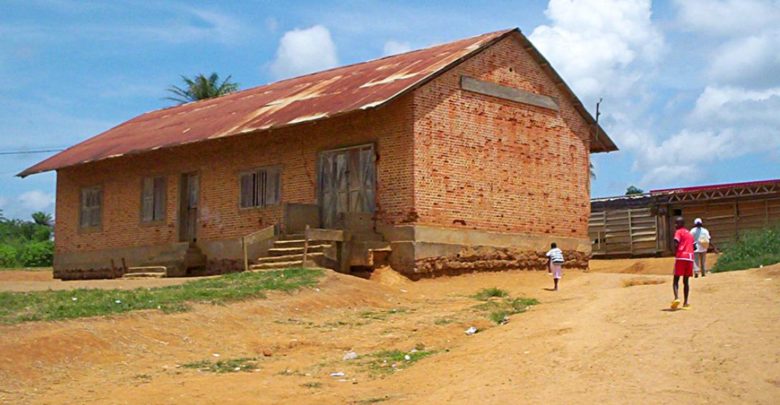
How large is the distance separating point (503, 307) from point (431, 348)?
368cm

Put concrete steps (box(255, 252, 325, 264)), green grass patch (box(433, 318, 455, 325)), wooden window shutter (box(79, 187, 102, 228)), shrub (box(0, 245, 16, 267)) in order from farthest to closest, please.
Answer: shrub (box(0, 245, 16, 267))
wooden window shutter (box(79, 187, 102, 228))
concrete steps (box(255, 252, 325, 264))
green grass patch (box(433, 318, 455, 325))

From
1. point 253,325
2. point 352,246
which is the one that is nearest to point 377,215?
point 352,246

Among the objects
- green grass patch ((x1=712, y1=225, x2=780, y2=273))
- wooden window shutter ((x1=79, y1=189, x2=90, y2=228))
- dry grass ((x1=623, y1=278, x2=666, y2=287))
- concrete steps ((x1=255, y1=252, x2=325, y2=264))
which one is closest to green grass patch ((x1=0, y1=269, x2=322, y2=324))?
concrete steps ((x1=255, y1=252, x2=325, y2=264))

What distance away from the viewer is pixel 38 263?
45.7 m

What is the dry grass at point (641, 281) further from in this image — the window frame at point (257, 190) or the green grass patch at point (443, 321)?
the window frame at point (257, 190)

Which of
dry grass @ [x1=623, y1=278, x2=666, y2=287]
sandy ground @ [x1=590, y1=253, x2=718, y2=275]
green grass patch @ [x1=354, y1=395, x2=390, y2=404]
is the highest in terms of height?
sandy ground @ [x1=590, y1=253, x2=718, y2=275]

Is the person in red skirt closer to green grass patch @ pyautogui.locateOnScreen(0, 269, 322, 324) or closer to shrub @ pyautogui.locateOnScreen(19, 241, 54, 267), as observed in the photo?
green grass patch @ pyautogui.locateOnScreen(0, 269, 322, 324)

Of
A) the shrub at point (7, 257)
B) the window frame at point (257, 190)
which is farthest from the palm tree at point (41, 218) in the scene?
the window frame at point (257, 190)

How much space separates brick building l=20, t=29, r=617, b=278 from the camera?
20.8 m

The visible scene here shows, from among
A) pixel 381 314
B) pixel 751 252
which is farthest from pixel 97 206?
pixel 751 252

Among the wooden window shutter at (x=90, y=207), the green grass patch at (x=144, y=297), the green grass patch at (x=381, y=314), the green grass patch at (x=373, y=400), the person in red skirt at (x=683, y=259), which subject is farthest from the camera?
the wooden window shutter at (x=90, y=207)

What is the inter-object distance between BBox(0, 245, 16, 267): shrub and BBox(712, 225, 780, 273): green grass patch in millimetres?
34653

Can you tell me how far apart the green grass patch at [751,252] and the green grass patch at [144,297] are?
9.23 m

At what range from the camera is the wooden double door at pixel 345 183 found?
21.6m
